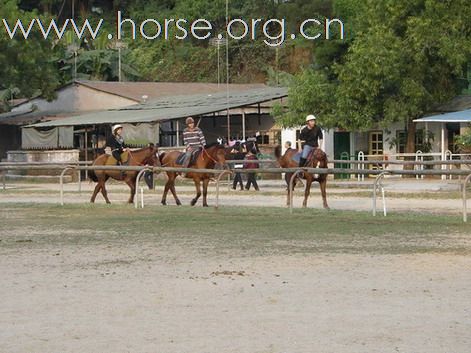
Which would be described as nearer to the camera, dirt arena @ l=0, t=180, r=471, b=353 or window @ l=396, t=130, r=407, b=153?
dirt arena @ l=0, t=180, r=471, b=353

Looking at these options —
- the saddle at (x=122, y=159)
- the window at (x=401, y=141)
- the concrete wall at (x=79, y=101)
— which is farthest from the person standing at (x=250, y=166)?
the concrete wall at (x=79, y=101)

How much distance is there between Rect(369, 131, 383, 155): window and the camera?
52094mm

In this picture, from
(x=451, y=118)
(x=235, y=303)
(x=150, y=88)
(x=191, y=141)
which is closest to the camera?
(x=235, y=303)

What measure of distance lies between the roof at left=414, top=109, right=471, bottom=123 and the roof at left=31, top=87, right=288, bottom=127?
7.35 m

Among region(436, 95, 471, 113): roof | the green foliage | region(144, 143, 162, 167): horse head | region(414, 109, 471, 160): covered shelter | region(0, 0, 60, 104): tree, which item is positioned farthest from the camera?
region(0, 0, 60, 104): tree

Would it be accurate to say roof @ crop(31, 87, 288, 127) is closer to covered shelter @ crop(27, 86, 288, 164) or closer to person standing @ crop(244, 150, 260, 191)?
covered shelter @ crop(27, 86, 288, 164)

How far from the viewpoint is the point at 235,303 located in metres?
11.4

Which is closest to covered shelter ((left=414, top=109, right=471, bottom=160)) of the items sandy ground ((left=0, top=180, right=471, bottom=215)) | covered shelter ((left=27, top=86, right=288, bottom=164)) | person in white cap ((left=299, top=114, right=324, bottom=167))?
sandy ground ((left=0, top=180, right=471, bottom=215))

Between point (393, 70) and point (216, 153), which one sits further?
point (393, 70)

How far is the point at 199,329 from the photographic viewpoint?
9.97 m

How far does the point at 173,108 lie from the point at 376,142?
876 cm

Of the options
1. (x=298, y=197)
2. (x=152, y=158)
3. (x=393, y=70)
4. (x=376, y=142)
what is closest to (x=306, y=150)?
(x=152, y=158)

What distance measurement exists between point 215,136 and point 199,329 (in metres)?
45.8

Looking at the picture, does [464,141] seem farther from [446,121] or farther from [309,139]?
[309,139]
